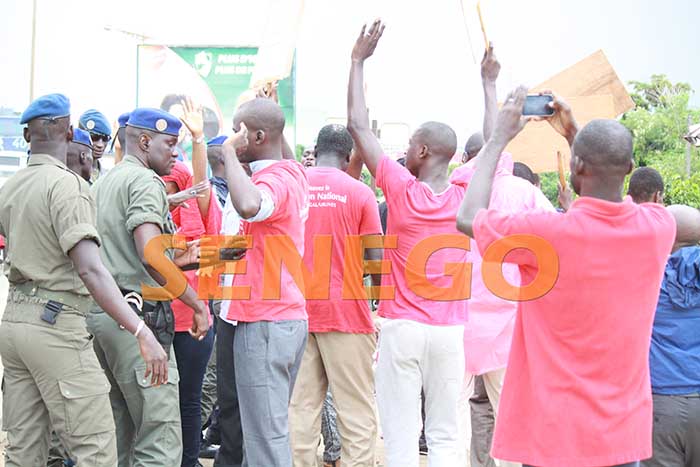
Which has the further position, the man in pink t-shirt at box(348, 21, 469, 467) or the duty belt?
the man in pink t-shirt at box(348, 21, 469, 467)

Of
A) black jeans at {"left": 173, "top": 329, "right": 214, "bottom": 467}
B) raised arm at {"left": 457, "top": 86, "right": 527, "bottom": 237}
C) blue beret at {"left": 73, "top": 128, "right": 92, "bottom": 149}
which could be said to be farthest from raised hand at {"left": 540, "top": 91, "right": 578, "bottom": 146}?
blue beret at {"left": 73, "top": 128, "right": 92, "bottom": 149}

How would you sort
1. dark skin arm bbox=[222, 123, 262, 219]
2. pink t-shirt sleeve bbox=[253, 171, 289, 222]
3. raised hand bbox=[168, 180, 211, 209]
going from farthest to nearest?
raised hand bbox=[168, 180, 211, 209]
pink t-shirt sleeve bbox=[253, 171, 289, 222]
dark skin arm bbox=[222, 123, 262, 219]

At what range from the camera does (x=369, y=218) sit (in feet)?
18.7

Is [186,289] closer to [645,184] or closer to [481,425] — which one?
[481,425]

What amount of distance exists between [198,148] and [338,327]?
1.43 meters

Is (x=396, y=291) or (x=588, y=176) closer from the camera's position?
(x=588, y=176)

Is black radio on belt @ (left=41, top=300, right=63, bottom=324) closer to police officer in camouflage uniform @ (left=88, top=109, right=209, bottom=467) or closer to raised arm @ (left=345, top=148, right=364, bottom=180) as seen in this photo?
police officer in camouflage uniform @ (left=88, top=109, right=209, bottom=467)

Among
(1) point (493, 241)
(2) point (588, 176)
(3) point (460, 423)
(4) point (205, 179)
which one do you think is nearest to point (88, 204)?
(4) point (205, 179)

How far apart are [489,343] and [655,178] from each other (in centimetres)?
143

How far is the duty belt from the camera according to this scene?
406 cm

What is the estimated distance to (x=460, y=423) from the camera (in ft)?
17.7

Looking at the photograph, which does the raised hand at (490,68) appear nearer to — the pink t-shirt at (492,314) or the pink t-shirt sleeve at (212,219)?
the pink t-shirt at (492,314)

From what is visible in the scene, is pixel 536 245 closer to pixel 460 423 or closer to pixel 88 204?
pixel 88 204

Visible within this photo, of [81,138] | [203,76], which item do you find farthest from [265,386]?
[203,76]
